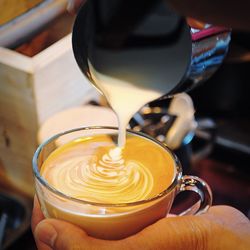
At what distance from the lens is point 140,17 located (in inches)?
36.4

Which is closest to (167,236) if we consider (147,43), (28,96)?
(147,43)

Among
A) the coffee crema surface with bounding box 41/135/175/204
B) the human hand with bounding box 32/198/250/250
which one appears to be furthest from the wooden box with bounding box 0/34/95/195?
the human hand with bounding box 32/198/250/250

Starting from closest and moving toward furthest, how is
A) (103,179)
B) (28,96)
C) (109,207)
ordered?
(109,207), (103,179), (28,96)

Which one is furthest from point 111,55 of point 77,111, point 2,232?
point 2,232

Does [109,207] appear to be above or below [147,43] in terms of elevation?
below

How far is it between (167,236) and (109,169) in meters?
0.19

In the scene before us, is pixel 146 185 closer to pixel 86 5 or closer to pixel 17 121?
pixel 86 5

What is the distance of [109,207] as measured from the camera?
85 centimetres

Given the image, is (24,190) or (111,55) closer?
(111,55)

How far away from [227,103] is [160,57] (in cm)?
97

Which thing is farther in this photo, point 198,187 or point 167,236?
point 198,187

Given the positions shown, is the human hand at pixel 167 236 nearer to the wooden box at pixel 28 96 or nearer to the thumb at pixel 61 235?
the thumb at pixel 61 235

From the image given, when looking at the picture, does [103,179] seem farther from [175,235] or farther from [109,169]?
[175,235]

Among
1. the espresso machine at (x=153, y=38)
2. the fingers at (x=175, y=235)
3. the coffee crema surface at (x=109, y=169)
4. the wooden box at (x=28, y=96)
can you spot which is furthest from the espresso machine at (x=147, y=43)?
the wooden box at (x=28, y=96)
